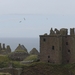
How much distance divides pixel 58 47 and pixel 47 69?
17.0 feet

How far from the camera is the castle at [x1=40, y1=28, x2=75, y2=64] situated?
64562mm

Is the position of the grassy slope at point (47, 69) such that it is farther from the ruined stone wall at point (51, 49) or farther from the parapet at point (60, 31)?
the parapet at point (60, 31)

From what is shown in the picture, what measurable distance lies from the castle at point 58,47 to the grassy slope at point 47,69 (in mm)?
2152

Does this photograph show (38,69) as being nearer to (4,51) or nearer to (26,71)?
(26,71)

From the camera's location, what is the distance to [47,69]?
203 ft

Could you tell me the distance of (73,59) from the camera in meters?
64.9

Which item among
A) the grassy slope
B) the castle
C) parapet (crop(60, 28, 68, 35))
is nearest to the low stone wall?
the grassy slope

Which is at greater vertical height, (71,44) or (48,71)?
(71,44)

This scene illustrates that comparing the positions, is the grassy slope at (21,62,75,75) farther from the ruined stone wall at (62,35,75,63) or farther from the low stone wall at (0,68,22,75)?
the ruined stone wall at (62,35,75,63)

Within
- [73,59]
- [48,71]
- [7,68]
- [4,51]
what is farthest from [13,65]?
[4,51]

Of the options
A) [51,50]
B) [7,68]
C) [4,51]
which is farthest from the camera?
[4,51]

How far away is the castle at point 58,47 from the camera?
64.6m

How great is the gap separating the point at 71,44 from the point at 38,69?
28.0ft

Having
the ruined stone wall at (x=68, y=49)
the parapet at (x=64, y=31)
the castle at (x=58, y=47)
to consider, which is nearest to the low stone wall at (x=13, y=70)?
the castle at (x=58, y=47)
